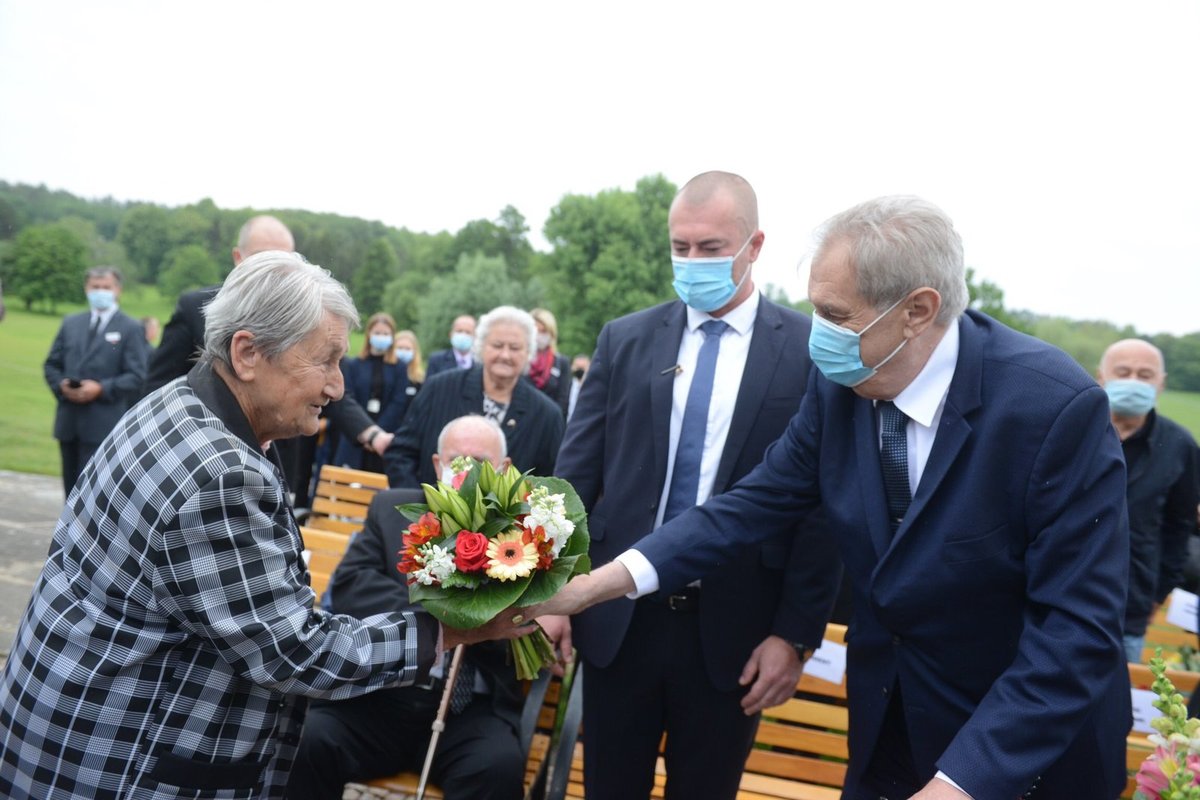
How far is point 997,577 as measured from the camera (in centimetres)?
213

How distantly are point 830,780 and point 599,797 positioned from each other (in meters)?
1.10

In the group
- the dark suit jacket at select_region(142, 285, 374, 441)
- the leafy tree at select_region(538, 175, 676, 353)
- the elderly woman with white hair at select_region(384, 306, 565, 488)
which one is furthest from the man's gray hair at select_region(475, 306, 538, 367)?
the leafy tree at select_region(538, 175, 676, 353)

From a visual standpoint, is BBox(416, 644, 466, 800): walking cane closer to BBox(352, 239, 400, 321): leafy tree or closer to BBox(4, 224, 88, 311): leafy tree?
BBox(4, 224, 88, 311): leafy tree

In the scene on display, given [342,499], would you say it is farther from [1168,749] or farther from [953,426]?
[1168,749]

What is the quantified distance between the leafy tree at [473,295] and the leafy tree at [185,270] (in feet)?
89.8

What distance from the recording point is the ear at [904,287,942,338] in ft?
7.18

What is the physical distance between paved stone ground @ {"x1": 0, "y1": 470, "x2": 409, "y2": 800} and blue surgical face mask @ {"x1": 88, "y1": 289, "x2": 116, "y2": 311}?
6.73ft

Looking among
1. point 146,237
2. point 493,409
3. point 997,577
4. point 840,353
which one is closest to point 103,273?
point 493,409

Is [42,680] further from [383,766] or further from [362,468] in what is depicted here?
[362,468]

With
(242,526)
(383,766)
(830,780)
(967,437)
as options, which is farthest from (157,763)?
(830,780)

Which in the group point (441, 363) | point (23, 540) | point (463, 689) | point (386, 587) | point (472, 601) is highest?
point (441, 363)

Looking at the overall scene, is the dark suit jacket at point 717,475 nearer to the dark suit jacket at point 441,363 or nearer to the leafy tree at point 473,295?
the dark suit jacket at point 441,363

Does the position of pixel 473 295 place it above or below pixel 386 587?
above

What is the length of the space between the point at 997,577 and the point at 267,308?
6.51 feet
